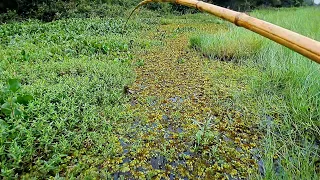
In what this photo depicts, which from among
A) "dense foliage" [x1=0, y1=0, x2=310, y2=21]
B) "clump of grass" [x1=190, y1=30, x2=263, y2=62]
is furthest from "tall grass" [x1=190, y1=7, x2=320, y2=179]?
"dense foliage" [x1=0, y1=0, x2=310, y2=21]

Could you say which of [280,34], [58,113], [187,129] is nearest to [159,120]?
[187,129]

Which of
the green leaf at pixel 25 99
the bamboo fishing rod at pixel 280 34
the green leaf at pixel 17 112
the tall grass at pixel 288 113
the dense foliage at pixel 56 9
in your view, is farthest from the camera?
the dense foliage at pixel 56 9

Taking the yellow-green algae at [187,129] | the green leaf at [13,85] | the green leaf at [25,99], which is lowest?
the yellow-green algae at [187,129]

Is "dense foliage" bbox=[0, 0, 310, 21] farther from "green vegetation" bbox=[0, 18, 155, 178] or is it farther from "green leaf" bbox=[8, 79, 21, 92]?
"green leaf" bbox=[8, 79, 21, 92]

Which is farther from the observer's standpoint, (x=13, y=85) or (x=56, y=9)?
(x=56, y=9)

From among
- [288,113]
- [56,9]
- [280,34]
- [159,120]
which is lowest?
[159,120]

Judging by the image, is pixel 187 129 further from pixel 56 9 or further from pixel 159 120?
pixel 56 9

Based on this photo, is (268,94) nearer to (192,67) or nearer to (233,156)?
(233,156)

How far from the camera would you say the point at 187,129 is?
4.70 ft

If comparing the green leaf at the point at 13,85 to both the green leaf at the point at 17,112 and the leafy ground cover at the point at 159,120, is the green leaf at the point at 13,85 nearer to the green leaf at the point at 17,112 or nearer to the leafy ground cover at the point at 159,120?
the leafy ground cover at the point at 159,120

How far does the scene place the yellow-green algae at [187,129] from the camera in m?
1.13

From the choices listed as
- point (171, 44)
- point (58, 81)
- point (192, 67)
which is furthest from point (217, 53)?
point (58, 81)

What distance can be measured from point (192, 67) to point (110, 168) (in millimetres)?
1648

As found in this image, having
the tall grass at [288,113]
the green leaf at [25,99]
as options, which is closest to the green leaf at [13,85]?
the green leaf at [25,99]
